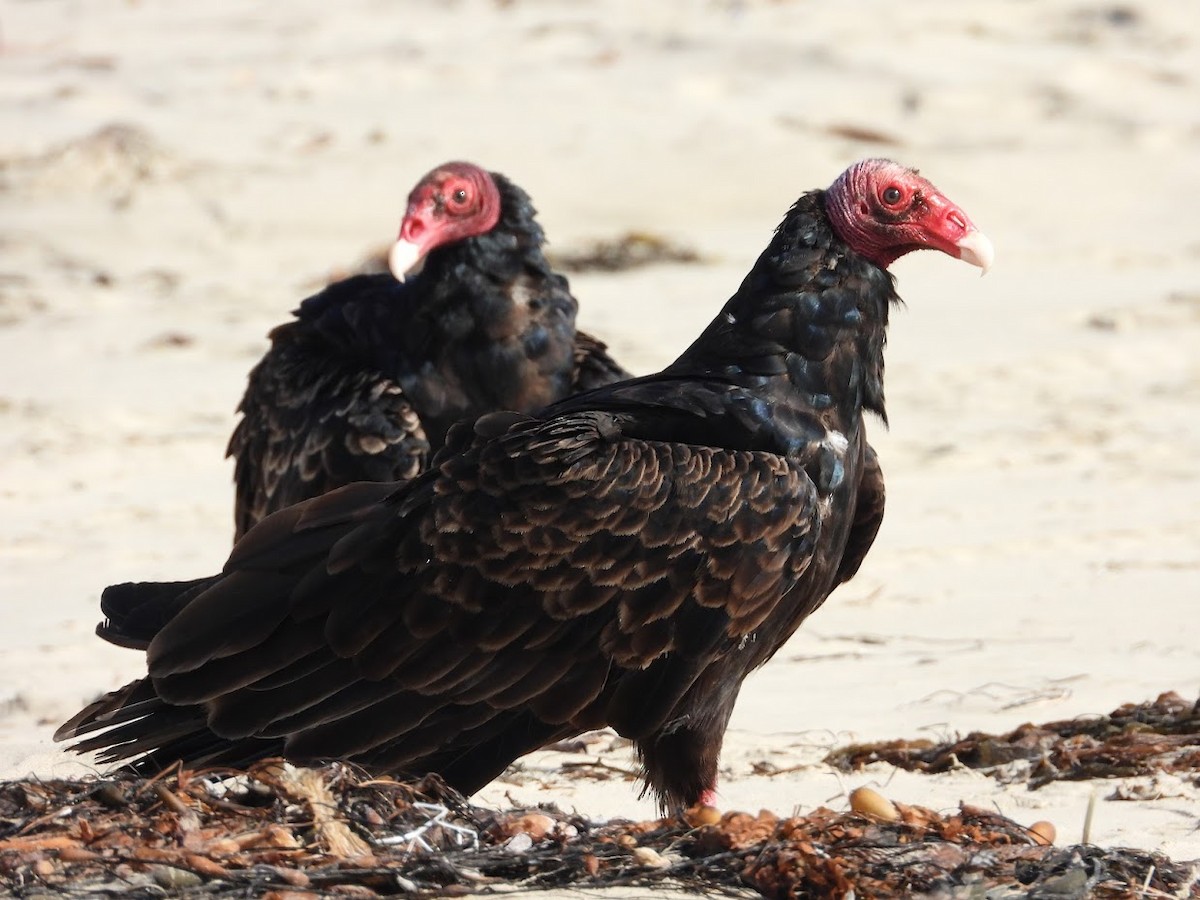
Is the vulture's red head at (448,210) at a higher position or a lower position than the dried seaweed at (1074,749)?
higher

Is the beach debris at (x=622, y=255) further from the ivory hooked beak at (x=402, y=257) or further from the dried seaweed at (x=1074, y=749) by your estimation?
the dried seaweed at (x=1074, y=749)

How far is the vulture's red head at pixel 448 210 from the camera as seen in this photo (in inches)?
198

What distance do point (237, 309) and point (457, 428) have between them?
5546 millimetres

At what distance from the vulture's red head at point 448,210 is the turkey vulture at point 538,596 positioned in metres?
1.26

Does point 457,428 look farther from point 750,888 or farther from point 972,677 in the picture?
point 972,677

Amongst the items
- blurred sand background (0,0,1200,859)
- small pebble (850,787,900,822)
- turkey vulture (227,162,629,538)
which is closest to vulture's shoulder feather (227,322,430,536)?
turkey vulture (227,162,629,538)

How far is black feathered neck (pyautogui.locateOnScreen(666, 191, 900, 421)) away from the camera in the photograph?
391cm

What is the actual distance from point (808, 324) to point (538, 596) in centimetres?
83

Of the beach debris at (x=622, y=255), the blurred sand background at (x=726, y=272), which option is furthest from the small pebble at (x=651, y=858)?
the beach debris at (x=622, y=255)

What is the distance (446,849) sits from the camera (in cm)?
331

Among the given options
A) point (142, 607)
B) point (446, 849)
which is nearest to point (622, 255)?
point (142, 607)

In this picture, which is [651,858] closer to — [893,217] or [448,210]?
[893,217]

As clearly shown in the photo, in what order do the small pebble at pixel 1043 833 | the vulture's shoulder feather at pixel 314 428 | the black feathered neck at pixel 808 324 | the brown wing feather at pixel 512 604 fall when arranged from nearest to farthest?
the small pebble at pixel 1043 833 → the brown wing feather at pixel 512 604 → the black feathered neck at pixel 808 324 → the vulture's shoulder feather at pixel 314 428

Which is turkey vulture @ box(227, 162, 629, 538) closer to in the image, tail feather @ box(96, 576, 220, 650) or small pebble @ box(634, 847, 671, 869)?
tail feather @ box(96, 576, 220, 650)
